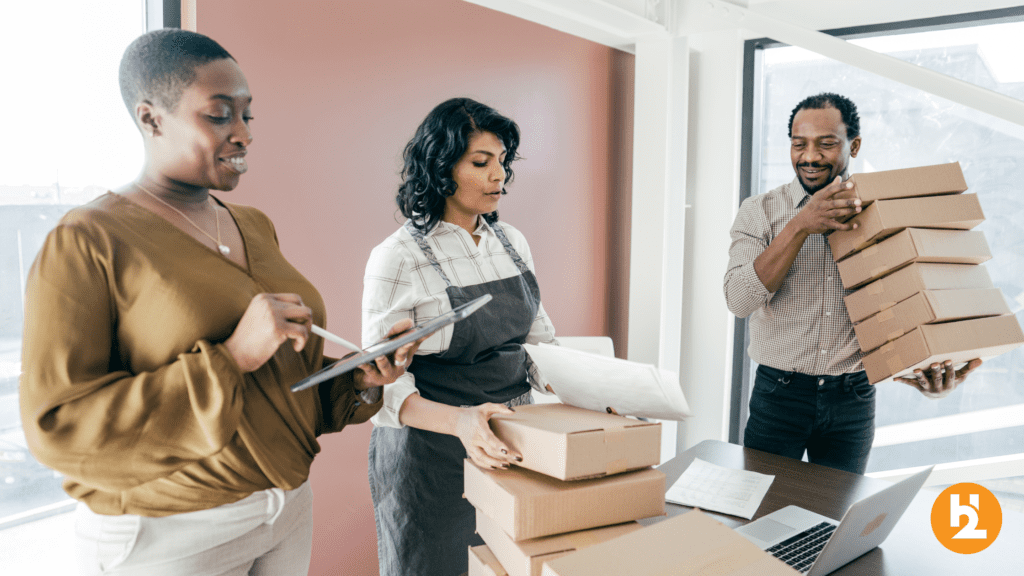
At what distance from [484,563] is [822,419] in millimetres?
1347

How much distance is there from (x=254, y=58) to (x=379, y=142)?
508 millimetres

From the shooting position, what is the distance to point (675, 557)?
0.90 metres

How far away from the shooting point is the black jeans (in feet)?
6.59

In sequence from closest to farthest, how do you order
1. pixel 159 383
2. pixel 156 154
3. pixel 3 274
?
pixel 159 383 → pixel 156 154 → pixel 3 274

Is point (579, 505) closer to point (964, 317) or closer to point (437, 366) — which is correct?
point (437, 366)

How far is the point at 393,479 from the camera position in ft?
5.18

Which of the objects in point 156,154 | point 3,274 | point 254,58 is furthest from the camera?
point 254,58

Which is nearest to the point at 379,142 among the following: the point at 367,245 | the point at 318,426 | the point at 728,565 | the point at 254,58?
the point at 367,245

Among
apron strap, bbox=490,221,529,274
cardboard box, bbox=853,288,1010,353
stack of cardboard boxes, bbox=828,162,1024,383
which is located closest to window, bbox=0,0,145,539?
apron strap, bbox=490,221,529,274

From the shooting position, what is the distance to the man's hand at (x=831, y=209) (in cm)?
175

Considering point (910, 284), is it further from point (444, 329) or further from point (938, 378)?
point (444, 329)

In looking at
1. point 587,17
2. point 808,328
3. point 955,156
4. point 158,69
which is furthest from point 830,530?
point 955,156

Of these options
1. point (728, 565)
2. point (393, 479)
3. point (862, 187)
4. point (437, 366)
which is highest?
point (862, 187)

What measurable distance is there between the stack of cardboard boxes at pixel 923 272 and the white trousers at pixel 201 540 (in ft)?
5.03
